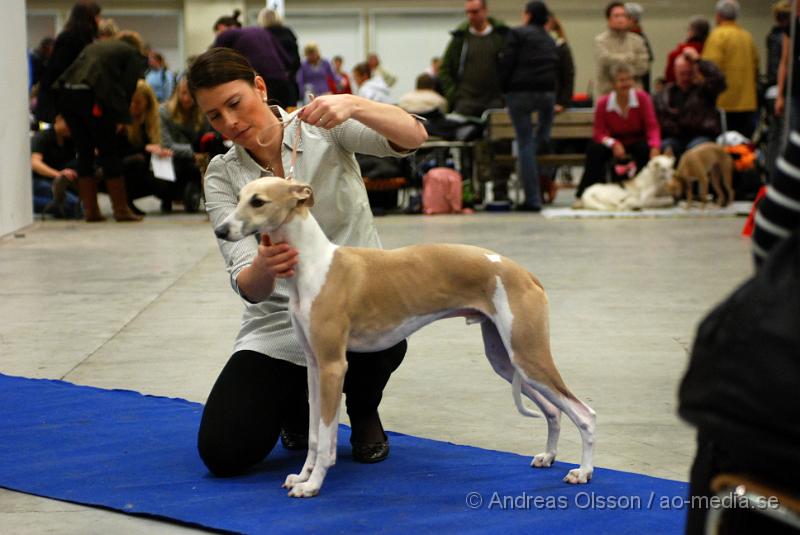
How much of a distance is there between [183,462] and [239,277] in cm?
58

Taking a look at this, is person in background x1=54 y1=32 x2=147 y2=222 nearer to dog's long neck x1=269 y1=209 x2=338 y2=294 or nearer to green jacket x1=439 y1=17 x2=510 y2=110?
green jacket x1=439 y1=17 x2=510 y2=110

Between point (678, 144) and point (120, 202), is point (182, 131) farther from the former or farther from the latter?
point (678, 144)

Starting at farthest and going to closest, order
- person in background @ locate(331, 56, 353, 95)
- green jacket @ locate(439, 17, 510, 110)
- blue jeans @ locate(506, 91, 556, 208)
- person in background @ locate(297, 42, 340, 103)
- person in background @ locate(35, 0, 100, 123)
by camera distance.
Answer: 1. person in background @ locate(331, 56, 353, 95)
2. person in background @ locate(297, 42, 340, 103)
3. green jacket @ locate(439, 17, 510, 110)
4. blue jeans @ locate(506, 91, 556, 208)
5. person in background @ locate(35, 0, 100, 123)

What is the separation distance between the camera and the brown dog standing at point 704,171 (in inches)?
412

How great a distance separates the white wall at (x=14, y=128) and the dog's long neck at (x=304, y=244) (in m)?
6.98

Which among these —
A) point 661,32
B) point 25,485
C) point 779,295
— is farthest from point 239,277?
point 661,32

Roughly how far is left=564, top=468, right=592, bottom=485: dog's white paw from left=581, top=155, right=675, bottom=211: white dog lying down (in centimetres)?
822

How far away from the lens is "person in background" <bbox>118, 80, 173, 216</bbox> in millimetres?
10273

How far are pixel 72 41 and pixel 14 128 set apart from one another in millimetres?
912

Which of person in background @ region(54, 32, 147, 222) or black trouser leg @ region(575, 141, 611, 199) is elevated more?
person in background @ region(54, 32, 147, 222)

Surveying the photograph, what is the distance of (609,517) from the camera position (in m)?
2.55

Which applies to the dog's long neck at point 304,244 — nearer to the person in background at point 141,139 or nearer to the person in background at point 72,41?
the person in background at point 72,41

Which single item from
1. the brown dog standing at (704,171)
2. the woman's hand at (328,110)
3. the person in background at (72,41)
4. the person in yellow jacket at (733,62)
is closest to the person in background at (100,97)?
the person in background at (72,41)

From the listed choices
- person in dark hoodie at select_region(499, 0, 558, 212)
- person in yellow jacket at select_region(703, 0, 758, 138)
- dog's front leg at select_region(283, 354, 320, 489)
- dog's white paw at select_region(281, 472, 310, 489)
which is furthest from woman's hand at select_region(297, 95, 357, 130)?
person in yellow jacket at select_region(703, 0, 758, 138)
